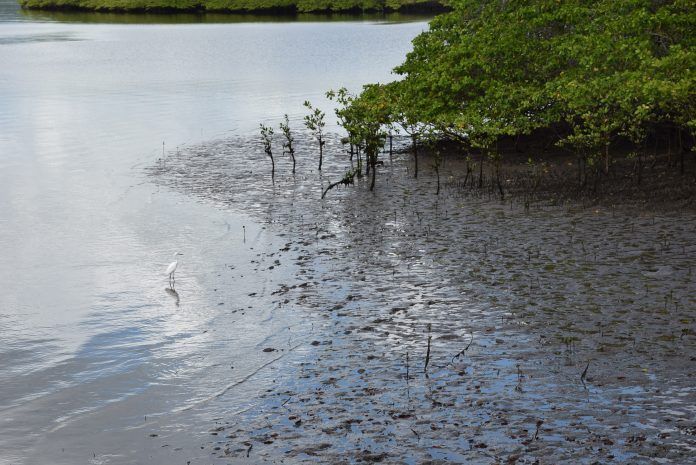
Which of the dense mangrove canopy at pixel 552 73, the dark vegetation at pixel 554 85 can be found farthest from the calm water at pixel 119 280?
the dense mangrove canopy at pixel 552 73

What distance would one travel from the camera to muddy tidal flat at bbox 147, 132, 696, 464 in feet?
46.6

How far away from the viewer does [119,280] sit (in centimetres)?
2419

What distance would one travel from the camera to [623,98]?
28797 mm

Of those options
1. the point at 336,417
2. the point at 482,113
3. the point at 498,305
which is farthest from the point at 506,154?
the point at 336,417

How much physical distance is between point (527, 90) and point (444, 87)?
3474mm

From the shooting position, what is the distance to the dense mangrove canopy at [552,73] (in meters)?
28.9

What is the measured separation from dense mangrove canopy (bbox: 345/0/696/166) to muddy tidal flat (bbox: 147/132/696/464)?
10.6 ft

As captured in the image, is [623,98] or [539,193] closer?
[623,98]

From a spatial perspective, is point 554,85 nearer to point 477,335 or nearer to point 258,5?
point 477,335

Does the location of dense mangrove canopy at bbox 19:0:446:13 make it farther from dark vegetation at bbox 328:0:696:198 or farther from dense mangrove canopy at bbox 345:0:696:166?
dense mangrove canopy at bbox 345:0:696:166

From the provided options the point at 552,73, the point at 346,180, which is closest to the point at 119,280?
the point at 346,180

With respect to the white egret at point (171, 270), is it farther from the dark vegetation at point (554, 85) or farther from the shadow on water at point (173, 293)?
the dark vegetation at point (554, 85)

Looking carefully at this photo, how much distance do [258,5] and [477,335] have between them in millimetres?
153634

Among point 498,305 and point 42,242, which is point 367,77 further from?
point 498,305
